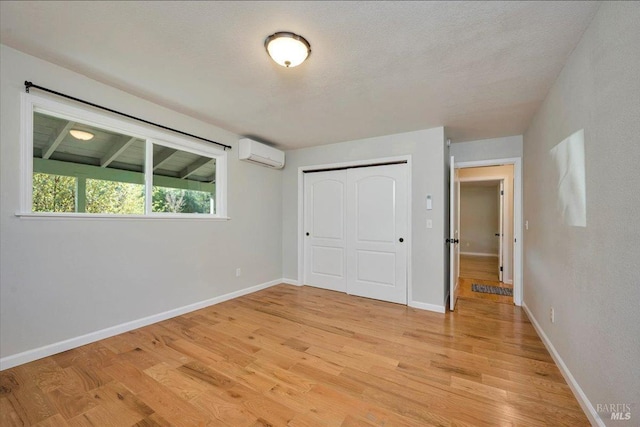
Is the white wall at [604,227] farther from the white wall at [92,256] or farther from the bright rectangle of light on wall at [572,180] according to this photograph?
the white wall at [92,256]

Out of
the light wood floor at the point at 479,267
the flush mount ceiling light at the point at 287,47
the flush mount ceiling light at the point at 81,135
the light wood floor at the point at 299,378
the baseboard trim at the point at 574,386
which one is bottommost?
the light wood floor at the point at 479,267

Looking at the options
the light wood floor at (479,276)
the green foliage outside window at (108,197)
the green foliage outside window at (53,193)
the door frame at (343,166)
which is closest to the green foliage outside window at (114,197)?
the green foliage outside window at (108,197)

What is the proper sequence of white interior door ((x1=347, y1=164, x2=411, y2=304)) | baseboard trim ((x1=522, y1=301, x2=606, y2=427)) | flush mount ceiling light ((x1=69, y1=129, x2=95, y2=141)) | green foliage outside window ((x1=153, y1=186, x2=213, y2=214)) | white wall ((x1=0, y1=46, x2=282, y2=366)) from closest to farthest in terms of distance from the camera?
baseboard trim ((x1=522, y1=301, x2=606, y2=427))
white wall ((x1=0, y1=46, x2=282, y2=366))
flush mount ceiling light ((x1=69, y1=129, x2=95, y2=141))
green foliage outside window ((x1=153, y1=186, x2=213, y2=214))
white interior door ((x1=347, y1=164, x2=411, y2=304))

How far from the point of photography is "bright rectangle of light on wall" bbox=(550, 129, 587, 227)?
1.71m

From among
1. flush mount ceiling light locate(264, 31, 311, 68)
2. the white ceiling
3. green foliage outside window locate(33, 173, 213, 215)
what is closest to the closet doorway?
the white ceiling

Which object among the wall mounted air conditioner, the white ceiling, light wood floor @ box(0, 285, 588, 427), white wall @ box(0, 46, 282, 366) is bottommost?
light wood floor @ box(0, 285, 588, 427)

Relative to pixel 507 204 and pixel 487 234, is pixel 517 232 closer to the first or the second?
pixel 507 204

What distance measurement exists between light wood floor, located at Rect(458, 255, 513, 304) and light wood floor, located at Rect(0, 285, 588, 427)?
3.59 ft

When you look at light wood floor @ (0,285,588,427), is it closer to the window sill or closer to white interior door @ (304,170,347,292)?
the window sill

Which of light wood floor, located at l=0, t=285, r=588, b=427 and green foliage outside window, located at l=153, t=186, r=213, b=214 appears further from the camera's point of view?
green foliage outside window, located at l=153, t=186, r=213, b=214

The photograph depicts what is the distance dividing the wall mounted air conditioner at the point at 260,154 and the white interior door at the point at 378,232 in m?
1.24

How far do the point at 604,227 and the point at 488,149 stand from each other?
9.56ft

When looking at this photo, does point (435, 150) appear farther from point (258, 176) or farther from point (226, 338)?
point (226, 338)

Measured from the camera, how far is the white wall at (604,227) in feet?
3.91
